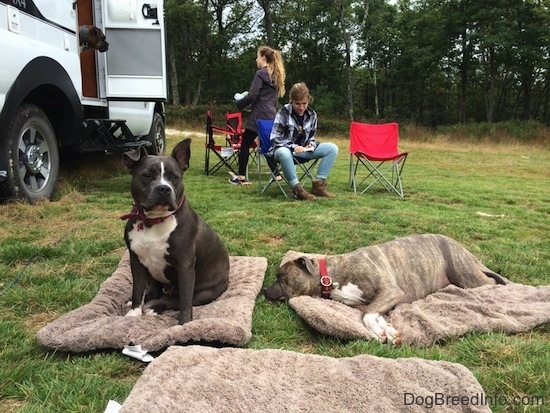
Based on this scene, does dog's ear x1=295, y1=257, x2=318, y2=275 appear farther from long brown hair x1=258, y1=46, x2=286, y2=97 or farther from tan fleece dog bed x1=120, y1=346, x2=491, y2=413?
long brown hair x1=258, y1=46, x2=286, y2=97

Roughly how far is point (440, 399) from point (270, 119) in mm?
6114

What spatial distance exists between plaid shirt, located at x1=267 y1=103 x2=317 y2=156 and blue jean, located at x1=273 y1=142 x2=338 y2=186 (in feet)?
0.34

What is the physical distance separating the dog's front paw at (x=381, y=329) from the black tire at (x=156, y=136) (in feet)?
21.7

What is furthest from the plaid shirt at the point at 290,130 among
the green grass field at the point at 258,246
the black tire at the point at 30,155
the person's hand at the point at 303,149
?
the black tire at the point at 30,155

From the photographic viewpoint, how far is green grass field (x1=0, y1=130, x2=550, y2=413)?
212 centimetres

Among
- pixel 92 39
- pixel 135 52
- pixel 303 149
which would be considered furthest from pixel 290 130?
pixel 92 39

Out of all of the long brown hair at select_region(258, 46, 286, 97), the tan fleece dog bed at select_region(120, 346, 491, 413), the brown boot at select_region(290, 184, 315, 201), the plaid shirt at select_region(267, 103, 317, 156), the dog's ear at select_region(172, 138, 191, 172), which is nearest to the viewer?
the tan fleece dog bed at select_region(120, 346, 491, 413)

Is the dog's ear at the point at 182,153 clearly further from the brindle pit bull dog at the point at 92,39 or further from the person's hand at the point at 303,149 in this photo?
the brindle pit bull dog at the point at 92,39

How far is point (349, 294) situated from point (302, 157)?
3772 mm

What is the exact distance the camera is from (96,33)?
6.13 meters

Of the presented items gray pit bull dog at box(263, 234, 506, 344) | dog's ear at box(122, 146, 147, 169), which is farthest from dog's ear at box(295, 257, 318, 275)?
dog's ear at box(122, 146, 147, 169)

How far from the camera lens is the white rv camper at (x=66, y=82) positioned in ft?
14.8

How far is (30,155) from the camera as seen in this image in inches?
197

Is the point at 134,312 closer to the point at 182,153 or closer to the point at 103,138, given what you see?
the point at 182,153
